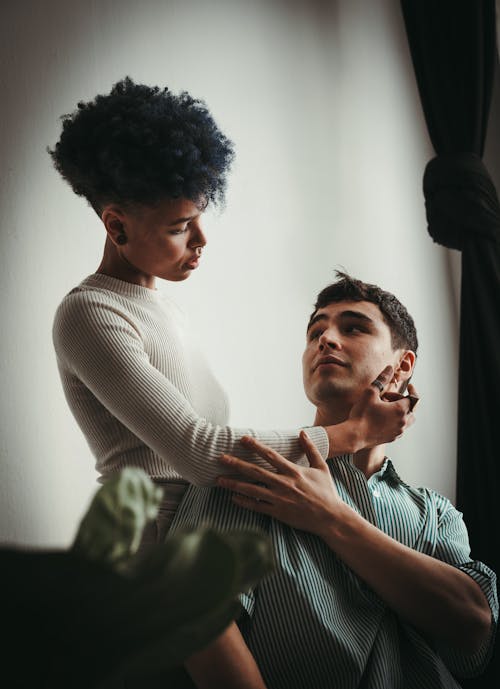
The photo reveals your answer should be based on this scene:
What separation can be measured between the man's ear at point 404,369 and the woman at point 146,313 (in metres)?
0.29

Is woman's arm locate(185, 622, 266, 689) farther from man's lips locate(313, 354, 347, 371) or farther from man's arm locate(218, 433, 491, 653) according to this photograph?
man's lips locate(313, 354, 347, 371)

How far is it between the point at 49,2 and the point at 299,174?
2.97ft

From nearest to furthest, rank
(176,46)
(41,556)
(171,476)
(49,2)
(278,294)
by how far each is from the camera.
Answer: (41,556), (171,476), (49,2), (176,46), (278,294)

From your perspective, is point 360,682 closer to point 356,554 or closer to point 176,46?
point 356,554

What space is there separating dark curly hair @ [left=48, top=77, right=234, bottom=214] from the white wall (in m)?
0.30

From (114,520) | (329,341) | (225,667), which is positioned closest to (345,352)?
(329,341)

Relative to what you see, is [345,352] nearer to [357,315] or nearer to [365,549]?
[357,315]

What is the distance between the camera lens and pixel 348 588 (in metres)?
1.40

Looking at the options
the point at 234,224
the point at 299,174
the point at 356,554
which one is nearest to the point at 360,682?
the point at 356,554

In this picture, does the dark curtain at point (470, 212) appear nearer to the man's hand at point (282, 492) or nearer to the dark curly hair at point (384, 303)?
the dark curly hair at point (384, 303)

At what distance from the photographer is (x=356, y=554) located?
1.35 m

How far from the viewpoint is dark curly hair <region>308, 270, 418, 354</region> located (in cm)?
185

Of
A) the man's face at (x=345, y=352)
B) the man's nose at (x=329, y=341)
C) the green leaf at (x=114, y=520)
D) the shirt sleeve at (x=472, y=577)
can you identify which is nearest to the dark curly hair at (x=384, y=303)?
the man's face at (x=345, y=352)

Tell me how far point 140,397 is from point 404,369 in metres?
0.79
